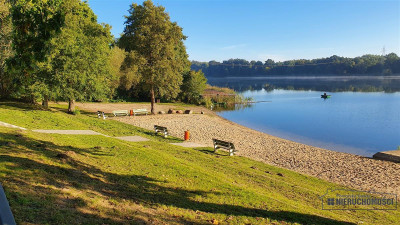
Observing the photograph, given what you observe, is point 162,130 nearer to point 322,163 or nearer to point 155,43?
point 322,163

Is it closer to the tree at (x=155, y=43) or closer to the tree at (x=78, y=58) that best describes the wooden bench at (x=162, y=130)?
the tree at (x=78, y=58)

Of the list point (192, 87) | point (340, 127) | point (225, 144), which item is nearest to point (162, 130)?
point (225, 144)

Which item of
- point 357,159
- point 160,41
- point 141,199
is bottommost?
point 357,159

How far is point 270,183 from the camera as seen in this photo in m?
12.5

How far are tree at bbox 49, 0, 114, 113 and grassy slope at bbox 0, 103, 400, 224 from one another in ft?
42.8

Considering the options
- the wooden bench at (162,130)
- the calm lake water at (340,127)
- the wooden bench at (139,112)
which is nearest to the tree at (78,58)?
the wooden bench at (139,112)

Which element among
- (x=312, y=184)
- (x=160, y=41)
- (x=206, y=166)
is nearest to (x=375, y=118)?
(x=160, y=41)

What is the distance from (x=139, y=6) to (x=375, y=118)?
133 ft

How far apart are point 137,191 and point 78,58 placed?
20.9 meters

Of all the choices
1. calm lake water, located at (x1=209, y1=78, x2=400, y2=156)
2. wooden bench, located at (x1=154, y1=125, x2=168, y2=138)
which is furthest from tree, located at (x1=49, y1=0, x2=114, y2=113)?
calm lake water, located at (x1=209, y1=78, x2=400, y2=156)

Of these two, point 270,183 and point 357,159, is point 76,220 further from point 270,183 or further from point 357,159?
point 357,159

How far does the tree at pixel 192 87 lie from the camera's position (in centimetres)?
5872

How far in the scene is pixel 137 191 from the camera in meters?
8.34

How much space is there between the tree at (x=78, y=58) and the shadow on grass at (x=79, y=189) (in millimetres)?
15361
